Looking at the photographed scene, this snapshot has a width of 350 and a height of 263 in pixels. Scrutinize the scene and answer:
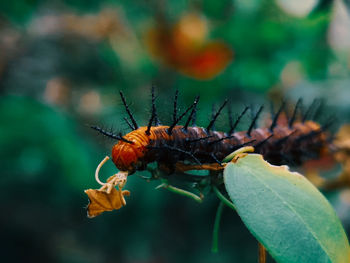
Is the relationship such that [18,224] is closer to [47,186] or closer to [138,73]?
[47,186]

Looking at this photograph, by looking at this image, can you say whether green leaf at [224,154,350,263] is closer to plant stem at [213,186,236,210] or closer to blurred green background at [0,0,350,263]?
plant stem at [213,186,236,210]

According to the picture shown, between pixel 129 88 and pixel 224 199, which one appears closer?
pixel 224 199

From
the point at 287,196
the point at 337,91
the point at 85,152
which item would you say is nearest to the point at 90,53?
the point at 85,152

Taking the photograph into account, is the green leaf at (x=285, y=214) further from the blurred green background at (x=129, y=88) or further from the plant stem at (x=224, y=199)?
the blurred green background at (x=129, y=88)

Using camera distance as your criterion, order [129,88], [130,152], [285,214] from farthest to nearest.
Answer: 1. [129,88]
2. [130,152]
3. [285,214]

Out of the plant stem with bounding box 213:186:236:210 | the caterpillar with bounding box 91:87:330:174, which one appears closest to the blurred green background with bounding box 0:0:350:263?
the caterpillar with bounding box 91:87:330:174

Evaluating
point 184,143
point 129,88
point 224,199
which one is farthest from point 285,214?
point 129,88

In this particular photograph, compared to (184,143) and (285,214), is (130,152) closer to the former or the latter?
(184,143)
